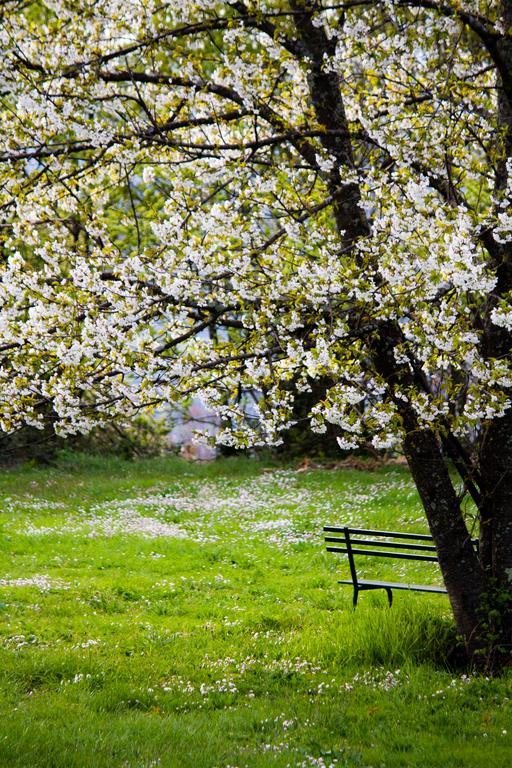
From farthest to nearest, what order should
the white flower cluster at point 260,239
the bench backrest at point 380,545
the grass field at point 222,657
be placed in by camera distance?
the bench backrest at point 380,545
the white flower cluster at point 260,239
the grass field at point 222,657

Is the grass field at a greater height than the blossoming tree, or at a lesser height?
lesser

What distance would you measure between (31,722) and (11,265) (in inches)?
162

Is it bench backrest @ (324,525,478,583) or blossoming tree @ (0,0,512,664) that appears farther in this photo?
bench backrest @ (324,525,478,583)

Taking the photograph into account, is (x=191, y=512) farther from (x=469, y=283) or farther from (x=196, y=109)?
(x=469, y=283)

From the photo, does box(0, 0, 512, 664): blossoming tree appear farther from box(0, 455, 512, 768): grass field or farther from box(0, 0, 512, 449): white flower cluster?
box(0, 455, 512, 768): grass field

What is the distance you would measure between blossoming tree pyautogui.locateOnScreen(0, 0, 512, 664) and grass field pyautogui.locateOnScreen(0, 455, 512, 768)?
44.4 inches

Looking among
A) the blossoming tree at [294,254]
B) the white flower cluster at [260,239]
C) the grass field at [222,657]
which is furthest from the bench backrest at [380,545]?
the white flower cluster at [260,239]

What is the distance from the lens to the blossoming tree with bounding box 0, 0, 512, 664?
20.9 feet

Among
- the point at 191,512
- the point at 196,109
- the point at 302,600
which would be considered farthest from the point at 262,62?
the point at 191,512

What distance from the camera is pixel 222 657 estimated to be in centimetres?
805

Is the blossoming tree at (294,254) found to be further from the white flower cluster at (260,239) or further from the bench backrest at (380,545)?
the bench backrest at (380,545)

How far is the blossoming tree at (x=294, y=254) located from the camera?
20.9 ft

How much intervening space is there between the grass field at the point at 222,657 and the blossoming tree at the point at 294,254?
1128 millimetres

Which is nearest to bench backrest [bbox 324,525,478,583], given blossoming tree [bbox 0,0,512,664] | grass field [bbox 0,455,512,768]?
grass field [bbox 0,455,512,768]
